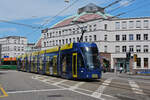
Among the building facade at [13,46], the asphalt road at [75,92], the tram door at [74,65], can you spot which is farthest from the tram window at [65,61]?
the building facade at [13,46]

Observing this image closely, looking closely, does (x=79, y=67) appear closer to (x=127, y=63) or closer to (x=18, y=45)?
(x=127, y=63)

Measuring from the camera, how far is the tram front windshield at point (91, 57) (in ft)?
58.1

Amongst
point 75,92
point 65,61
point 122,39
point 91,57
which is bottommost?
point 75,92

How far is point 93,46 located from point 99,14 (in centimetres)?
4686

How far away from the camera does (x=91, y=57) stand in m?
17.9

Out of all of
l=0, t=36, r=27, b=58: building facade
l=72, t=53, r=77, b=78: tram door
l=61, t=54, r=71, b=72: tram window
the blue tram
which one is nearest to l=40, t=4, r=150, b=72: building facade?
the blue tram

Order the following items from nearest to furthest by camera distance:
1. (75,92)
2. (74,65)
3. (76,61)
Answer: (75,92) < (76,61) < (74,65)

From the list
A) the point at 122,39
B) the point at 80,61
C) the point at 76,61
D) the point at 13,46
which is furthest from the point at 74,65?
the point at 13,46

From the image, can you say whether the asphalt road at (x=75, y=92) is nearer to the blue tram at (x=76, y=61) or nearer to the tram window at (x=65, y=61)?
the blue tram at (x=76, y=61)

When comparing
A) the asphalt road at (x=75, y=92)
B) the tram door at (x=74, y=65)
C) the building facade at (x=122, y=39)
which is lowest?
the asphalt road at (x=75, y=92)

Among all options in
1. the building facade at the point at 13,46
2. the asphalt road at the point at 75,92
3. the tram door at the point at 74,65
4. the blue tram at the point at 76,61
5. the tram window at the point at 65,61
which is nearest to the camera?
the asphalt road at the point at 75,92

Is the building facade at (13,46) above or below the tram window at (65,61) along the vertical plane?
above

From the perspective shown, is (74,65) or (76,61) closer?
(76,61)

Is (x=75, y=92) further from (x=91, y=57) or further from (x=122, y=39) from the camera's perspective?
(x=122, y=39)
